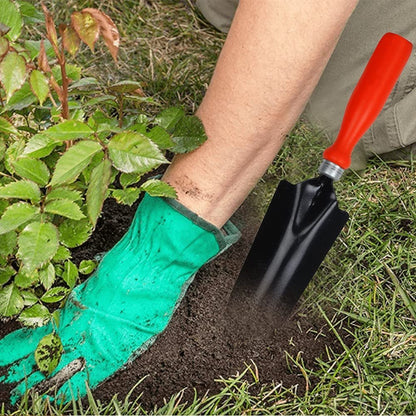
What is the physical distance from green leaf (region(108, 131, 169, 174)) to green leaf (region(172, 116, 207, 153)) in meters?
0.18

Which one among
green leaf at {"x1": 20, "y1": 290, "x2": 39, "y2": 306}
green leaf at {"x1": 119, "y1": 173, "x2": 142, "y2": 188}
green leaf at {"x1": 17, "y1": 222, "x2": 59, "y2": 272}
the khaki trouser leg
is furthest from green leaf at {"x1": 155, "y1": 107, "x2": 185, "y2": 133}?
the khaki trouser leg

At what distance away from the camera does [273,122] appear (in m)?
1.22

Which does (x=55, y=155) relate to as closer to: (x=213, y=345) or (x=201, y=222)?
(x=201, y=222)

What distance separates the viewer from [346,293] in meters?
1.50

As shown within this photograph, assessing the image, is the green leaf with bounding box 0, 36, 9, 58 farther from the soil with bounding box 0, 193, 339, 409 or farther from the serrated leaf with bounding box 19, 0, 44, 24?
the soil with bounding box 0, 193, 339, 409

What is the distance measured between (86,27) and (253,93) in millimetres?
350

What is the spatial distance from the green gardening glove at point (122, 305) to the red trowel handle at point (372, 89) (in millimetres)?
329

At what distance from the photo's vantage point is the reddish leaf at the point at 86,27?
97 centimetres

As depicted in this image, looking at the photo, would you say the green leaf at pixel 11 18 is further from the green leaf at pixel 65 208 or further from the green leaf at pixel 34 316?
the green leaf at pixel 34 316

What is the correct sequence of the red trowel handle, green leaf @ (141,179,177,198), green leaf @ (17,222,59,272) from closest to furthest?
green leaf @ (17,222,59,272) → green leaf @ (141,179,177,198) → the red trowel handle

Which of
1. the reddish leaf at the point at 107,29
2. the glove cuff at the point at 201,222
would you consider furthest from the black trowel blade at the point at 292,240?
the reddish leaf at the point at 107,29

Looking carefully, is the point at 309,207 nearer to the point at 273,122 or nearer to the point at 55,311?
the point at 273,122

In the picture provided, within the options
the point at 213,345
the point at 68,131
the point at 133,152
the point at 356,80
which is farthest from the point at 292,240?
the point at 356,80

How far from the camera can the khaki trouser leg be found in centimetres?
170
